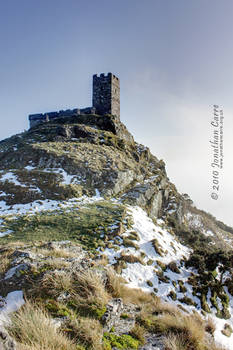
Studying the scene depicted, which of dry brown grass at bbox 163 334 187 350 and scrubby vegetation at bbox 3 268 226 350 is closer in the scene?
scrubby vegetation at bbox 3 268 226 350

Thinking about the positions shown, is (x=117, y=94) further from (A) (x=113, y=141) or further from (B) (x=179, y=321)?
(B) (x=179, y=321)

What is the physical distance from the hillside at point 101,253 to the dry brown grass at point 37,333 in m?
0.03

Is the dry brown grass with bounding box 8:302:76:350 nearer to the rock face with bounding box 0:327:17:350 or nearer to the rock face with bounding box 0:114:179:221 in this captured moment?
the rock face with bounding box 0:327:17:350

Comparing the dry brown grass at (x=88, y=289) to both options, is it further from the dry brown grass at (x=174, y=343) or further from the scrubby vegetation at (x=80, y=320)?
the dry brown grass at (x=174, y=343)

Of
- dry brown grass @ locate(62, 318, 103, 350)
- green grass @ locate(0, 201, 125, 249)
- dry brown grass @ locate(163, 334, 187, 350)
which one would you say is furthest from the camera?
green grass @ locate(0, 201, 125, 249)

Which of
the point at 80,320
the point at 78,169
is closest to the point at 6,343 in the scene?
the point at 80,320

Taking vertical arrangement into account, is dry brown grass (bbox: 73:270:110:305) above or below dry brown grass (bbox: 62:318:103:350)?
above

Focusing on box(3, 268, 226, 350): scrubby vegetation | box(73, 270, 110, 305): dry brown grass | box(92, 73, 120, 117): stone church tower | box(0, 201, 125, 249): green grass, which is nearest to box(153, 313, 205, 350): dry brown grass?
box(3, 268, 226, 350): scrubby vegetation

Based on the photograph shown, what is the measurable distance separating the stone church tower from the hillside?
3.20 metres

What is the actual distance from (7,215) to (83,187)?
806 cm

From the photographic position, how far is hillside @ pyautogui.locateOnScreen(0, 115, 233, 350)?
4.23 metres

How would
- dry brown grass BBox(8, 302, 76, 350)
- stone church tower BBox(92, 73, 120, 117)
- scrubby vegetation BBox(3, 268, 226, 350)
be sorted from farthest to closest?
1. stone church tower BBox(92, 73, 120, 117)
2. scrubby vegetation BBox(3, 268, 226, 350)
3. dry brown grass BBox(8, 302, 76, 350)

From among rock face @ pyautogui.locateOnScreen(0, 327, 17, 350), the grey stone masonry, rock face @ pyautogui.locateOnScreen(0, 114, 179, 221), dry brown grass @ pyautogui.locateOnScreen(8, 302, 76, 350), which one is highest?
the grey stone masonry

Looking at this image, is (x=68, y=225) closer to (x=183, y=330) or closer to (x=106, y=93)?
(x=183, y=330)
